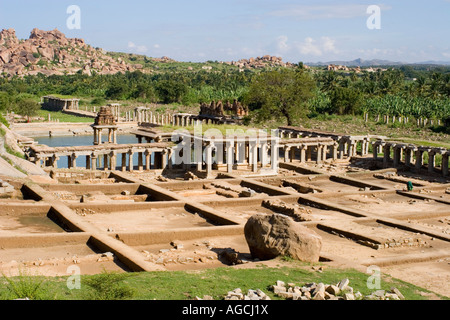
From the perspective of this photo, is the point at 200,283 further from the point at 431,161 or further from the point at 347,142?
the point at 347,142

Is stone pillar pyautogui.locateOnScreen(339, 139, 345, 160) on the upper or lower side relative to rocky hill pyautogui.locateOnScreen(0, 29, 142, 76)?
lower

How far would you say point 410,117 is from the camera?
64.1 m

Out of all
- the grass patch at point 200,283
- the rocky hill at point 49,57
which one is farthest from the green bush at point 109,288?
the rocky hill at point 49,57

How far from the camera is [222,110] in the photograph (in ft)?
186

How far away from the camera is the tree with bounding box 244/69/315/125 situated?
2002 inches

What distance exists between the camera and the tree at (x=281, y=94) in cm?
5085

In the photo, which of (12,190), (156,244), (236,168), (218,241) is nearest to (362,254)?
(218,241)

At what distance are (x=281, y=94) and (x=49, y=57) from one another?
13208 centimetres

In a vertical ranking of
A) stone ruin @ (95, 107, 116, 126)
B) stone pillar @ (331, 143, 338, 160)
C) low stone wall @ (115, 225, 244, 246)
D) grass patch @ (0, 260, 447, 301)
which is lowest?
low stone wall @ (115, 225, 244, 246)

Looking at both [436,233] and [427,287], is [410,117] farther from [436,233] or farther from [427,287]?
[427,287]

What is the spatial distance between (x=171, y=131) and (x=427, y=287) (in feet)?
92.0

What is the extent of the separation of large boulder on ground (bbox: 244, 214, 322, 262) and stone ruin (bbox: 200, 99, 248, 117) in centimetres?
4178

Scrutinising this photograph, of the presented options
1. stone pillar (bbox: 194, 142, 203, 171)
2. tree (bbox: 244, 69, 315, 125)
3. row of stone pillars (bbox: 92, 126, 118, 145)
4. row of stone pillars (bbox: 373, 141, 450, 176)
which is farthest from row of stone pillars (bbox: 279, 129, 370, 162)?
row of stone pillars (bbox: 92, 126, 118, 145)

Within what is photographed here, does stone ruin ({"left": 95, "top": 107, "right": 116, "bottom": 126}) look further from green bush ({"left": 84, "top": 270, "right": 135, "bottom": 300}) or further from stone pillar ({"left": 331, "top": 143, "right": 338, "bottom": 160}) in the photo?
green bush ({"left": 84, "top": 270, "right": 135, "bottom": 300})
